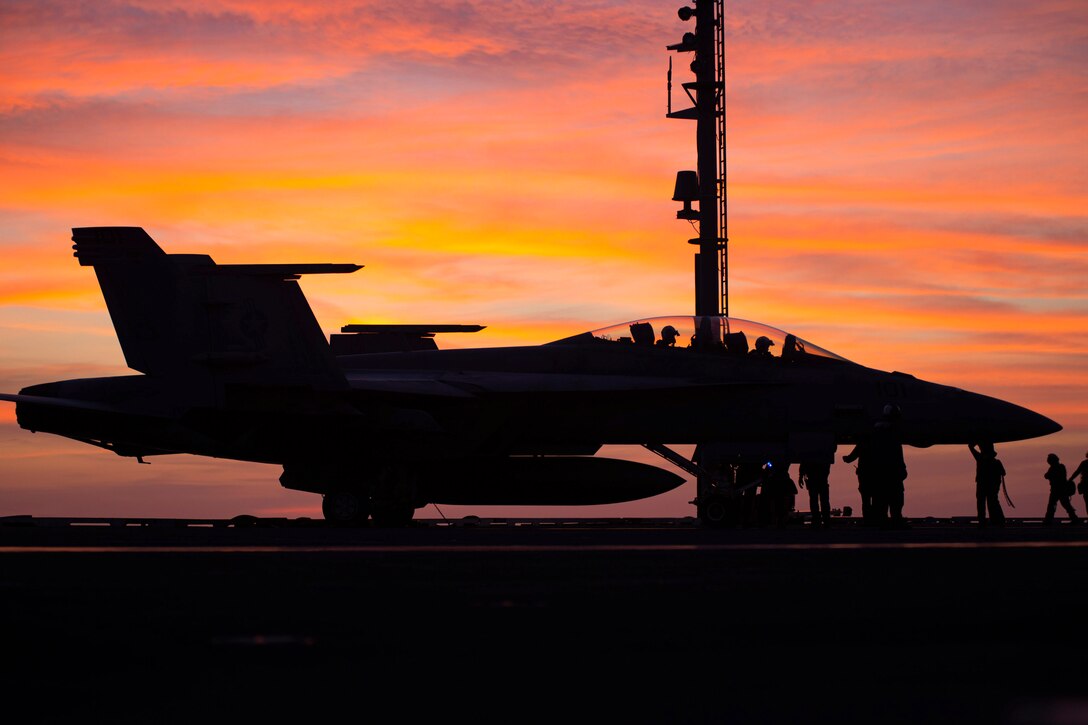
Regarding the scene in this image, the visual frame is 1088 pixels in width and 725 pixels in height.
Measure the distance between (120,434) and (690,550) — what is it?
42.6 ft

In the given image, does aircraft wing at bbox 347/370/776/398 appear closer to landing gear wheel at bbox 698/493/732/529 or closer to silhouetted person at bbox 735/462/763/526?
silhouetted person at bbox 735/462/763/526

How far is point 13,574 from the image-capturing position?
853 cm

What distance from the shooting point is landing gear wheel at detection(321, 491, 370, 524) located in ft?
72.3

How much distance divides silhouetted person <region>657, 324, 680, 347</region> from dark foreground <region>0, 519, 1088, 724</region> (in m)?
12.3

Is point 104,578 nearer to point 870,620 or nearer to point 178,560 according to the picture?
point 178,560

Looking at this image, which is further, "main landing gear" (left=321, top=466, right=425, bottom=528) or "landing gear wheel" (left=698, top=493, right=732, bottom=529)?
"main landing gear" (left=321, top=466, right=425, bottom=528)

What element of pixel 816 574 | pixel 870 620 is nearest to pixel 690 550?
pixel 816 574

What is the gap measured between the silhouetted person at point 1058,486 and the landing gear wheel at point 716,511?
6375 millimetres

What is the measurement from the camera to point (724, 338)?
21.6m

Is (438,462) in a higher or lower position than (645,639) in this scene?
higher

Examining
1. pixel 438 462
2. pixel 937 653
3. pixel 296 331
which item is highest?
pixel 296 331

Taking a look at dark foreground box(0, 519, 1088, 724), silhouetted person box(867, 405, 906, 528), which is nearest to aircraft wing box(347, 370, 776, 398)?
silhouetted person box(867, 405, 906, 528)

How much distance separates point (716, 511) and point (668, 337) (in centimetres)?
277

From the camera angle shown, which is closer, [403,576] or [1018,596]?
[1018,596]
